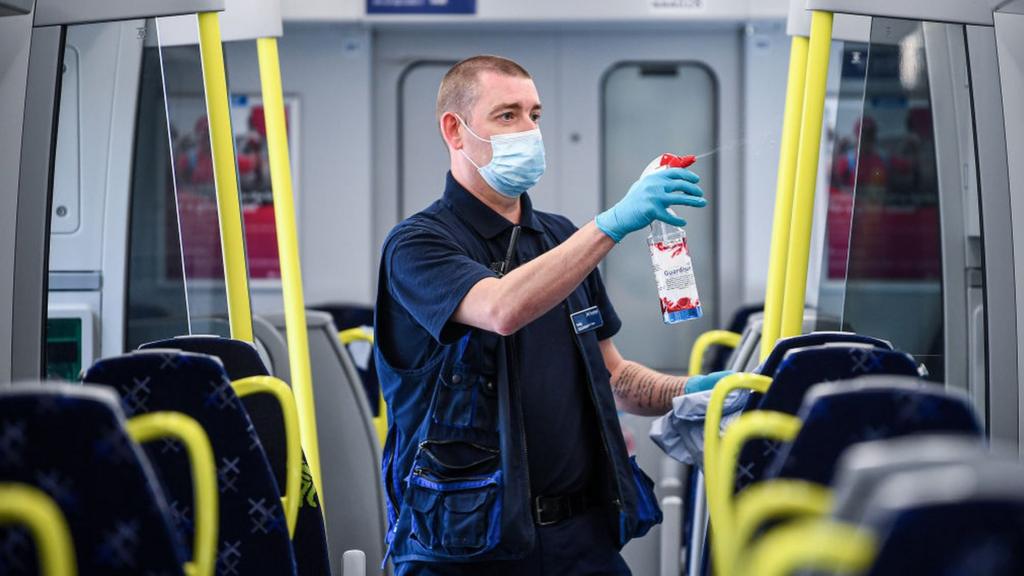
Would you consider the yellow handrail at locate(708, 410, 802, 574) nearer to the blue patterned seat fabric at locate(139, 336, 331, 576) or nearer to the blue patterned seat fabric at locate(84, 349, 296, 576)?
the blue patterned seat fabric at locate(84, 349, 296, 576)

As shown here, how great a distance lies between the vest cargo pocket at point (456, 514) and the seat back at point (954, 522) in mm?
1497

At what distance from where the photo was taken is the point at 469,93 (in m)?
3.07

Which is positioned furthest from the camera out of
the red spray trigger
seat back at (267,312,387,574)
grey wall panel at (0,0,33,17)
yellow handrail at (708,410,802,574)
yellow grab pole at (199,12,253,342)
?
seat back at (267,312,387,574)

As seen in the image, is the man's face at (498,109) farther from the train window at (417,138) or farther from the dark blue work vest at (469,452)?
the train window at (417,138)

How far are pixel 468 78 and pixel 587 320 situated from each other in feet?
2.16

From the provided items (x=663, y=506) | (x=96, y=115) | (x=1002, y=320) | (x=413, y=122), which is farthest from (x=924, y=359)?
(x=413, y=122)

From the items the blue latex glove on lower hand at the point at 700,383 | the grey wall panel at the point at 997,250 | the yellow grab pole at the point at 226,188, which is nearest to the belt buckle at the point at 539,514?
the blue latex glove on lower hand at the point at 700,383

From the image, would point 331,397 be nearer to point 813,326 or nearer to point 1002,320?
point 813,326

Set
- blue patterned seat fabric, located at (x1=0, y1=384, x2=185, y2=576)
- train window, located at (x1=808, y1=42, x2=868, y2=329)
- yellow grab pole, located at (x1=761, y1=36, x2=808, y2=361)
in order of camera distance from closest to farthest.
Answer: blue patterned seat fabric, located at (x1=0, y1=384, x2=185, y2=576), yellow grab pole, located at (x1=761, y1=36, x2=808, y2=361), train window, located at (x1=808, y1=42, x2=868, y2=329)

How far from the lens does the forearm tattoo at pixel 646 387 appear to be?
3049 millimetres

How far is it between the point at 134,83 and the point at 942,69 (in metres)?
2.42

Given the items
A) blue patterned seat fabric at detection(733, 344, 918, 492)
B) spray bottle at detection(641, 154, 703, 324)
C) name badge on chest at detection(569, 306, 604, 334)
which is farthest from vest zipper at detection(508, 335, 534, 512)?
blue patterned seat fabric at detection(733, 344, 918, 492)

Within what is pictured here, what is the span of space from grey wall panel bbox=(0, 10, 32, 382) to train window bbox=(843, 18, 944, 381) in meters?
2.22

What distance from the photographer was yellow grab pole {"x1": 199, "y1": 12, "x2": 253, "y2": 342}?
3396mm
